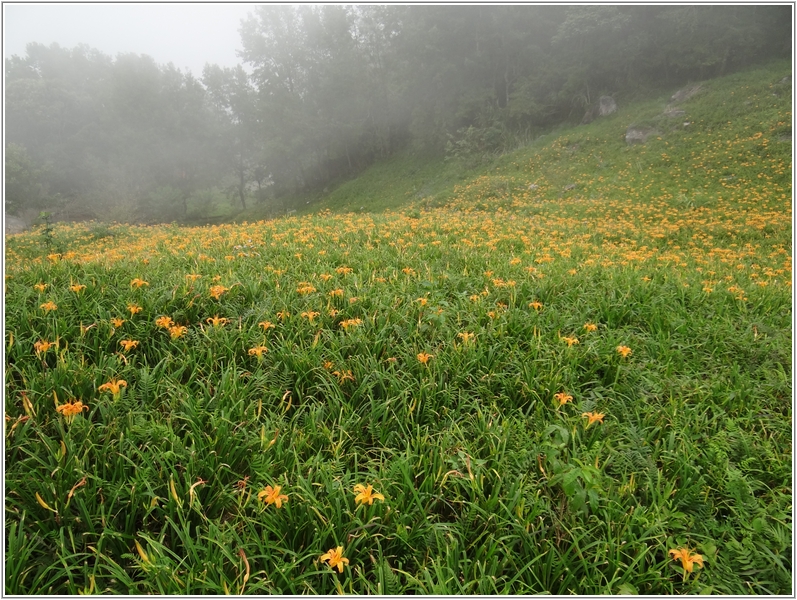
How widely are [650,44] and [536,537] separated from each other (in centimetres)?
2894

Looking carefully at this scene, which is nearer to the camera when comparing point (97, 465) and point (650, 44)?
point (97, 465)

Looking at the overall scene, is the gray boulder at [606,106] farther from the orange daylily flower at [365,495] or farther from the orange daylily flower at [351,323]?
the orange daylily flower at [365,495]

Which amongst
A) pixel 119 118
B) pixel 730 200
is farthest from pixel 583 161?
pixel 119 118

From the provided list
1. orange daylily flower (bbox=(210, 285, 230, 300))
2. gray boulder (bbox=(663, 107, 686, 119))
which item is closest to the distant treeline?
gray boulder (bbox=(663, 107, 686, 119))

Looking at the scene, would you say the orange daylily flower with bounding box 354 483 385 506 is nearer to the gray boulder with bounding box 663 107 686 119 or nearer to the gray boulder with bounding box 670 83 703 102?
the gray boulder with bounding box 663 107 686 119

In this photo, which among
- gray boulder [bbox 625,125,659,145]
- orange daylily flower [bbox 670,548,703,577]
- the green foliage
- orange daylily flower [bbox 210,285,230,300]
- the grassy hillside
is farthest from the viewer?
the green foliage

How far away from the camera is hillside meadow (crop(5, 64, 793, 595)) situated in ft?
5.19

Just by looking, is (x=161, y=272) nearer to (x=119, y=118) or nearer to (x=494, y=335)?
(x=494, y=335)

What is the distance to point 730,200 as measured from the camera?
10.5m

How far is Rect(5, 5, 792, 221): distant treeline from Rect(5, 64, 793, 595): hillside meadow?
2198cm

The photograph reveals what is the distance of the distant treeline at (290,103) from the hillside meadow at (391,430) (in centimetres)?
2198

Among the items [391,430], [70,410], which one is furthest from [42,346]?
[391,430]

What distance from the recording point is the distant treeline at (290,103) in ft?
81.8

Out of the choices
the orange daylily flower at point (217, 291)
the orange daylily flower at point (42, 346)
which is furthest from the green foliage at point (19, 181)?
the orange daylily flower at point (42, 346)
